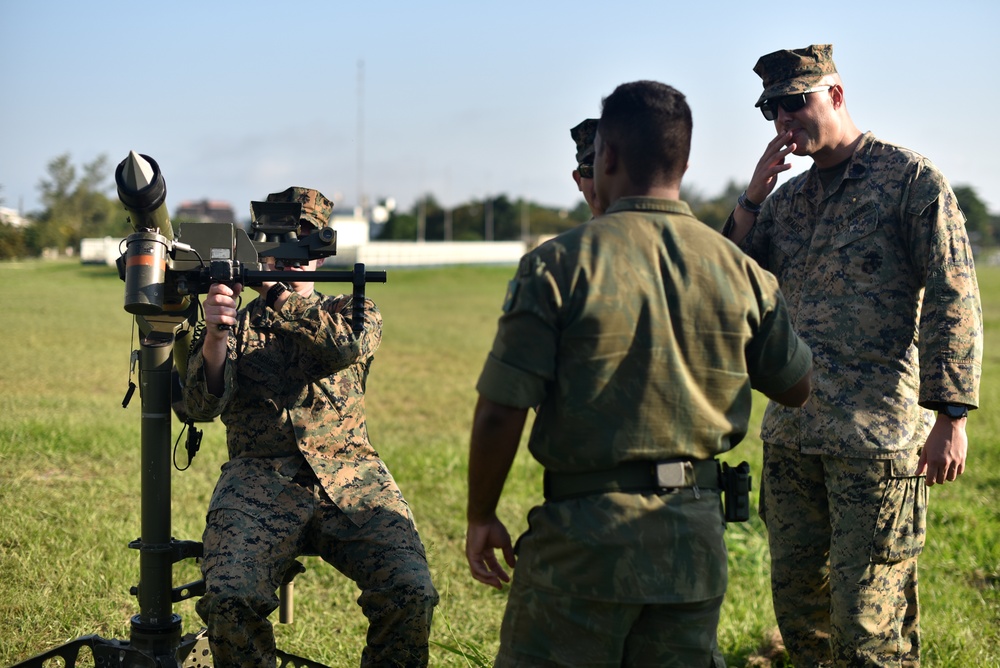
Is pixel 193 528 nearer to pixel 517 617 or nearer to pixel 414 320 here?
pixel 517 617

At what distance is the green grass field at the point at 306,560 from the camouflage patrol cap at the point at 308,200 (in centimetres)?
91

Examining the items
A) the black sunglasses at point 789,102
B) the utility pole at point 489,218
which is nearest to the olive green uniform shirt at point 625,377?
the black sunglasses at point 789,102

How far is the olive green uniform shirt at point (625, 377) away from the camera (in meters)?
2.78

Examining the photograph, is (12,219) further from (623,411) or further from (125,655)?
(623,411)

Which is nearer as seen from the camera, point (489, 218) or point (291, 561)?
point (291, 561)

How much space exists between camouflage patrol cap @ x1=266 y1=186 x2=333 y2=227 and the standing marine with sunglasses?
1854 mm

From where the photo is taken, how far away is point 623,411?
282cm

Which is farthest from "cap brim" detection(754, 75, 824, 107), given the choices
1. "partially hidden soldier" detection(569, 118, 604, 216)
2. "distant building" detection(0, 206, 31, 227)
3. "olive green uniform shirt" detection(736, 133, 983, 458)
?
"distant building" detection(0, 206, 31, 227)

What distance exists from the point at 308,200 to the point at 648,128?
2105 mm

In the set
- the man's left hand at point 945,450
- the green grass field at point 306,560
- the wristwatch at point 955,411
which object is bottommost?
the green grass field at point 306,560

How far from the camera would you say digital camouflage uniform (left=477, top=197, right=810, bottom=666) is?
278 cm

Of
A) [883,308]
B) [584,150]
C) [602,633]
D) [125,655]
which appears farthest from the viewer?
[584,150]

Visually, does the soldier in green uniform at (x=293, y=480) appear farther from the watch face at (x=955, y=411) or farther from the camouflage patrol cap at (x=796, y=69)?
the watch face at (x=955, y=411)

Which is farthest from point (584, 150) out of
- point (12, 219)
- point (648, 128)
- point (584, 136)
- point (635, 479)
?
point (12, 219)
